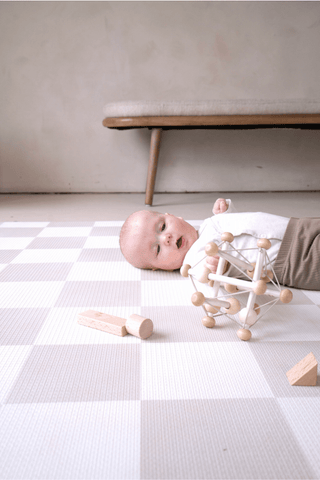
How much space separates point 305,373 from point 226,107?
1.37m

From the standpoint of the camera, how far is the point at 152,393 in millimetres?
449

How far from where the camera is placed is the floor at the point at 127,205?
1539 millimetres

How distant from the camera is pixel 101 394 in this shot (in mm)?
448

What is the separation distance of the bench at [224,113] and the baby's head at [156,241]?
89cm

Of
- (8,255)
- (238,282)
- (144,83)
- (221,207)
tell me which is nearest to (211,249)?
(238,282)

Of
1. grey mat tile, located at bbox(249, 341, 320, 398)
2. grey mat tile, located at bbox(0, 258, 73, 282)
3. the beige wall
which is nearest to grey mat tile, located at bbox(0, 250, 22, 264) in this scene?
grey mat tile, located at bbox(0, 258, 73, 282)

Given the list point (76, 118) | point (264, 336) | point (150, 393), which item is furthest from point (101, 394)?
→ point (76, 118)

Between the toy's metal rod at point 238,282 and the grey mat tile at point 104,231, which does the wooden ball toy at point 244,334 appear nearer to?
the toy's metal rod at point 238,282

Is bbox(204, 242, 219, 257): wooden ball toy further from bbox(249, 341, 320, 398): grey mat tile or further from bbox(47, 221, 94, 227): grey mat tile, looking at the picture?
bbox(47, 221, 94, 227): grey mat tile

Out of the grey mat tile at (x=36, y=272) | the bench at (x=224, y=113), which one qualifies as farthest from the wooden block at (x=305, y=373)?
the bench at (x=224, y=113)

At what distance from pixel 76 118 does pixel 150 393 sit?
1926mm

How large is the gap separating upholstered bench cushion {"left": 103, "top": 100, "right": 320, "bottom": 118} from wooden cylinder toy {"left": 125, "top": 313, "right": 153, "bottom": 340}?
1.24m

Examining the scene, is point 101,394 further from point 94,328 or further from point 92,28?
point 92,28

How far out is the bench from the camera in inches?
62.5
